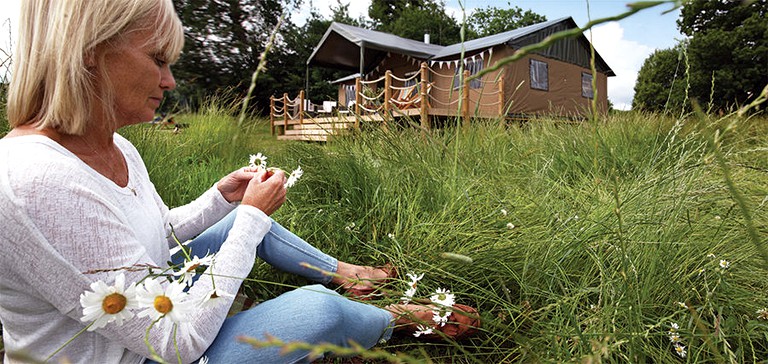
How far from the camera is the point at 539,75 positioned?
12328mm

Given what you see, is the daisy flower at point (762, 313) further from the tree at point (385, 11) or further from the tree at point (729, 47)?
the tree at point (385, 11)

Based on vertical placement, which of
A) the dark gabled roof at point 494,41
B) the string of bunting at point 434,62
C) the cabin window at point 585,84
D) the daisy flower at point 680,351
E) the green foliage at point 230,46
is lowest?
the daisy flower at point 680,351

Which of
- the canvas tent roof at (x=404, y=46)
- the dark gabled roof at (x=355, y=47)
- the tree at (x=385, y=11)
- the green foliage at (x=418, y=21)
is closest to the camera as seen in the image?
the canvas tent roof at (x=404, y=46)

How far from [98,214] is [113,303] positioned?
331 millimetres

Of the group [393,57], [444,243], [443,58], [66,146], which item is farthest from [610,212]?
[393,57]

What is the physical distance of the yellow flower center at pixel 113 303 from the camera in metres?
0.61

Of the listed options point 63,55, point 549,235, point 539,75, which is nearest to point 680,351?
point 549,235

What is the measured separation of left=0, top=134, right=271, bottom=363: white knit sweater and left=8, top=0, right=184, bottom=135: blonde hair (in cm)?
9

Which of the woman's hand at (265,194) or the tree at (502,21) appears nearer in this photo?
the woman's hand at (265,194)

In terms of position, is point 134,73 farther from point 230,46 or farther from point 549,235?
point 230,46

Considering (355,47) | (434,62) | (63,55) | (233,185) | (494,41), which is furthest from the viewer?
(355,47)

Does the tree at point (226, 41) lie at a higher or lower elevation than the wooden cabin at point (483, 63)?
higher

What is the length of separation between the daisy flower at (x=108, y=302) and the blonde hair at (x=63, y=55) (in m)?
0.52

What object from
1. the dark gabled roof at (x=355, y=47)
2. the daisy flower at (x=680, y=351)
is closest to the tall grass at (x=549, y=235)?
the daisy flower at (x=680, y=351)
